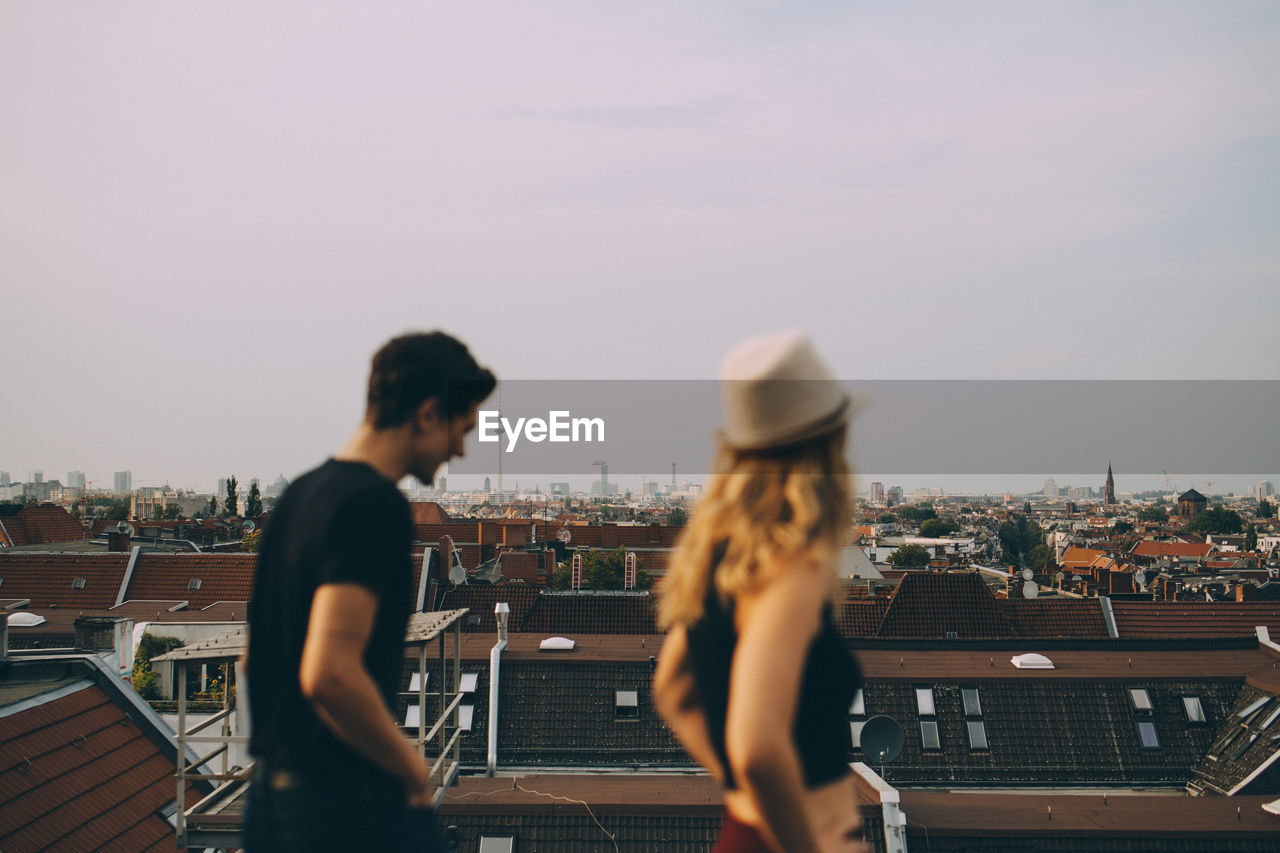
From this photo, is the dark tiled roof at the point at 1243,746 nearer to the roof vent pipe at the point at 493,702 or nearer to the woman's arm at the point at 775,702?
the roof vent pipe at the point at 493,702

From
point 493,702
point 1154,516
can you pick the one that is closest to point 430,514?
point 493,702

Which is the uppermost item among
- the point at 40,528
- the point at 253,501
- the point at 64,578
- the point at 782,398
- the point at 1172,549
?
the point at 782,398

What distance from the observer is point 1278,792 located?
15.0 metres

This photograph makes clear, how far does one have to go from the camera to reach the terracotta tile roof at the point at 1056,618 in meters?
26.1

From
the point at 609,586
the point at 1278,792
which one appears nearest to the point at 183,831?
the point at 1278,792

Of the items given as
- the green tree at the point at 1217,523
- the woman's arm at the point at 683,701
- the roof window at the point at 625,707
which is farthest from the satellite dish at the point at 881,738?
the green tree at the point at 1217,523

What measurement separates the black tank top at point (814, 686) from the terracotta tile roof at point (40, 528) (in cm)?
7686

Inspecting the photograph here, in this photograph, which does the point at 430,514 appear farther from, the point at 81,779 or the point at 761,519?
the point at 761,519

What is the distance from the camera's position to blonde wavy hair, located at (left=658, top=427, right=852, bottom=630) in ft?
5.56

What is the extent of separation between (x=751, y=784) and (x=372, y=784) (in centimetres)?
85

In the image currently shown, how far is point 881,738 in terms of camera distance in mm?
11812

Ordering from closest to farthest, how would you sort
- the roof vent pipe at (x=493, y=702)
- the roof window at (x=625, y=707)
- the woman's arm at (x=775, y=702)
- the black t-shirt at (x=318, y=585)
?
the woman's arm at (x=775, y=702) → the black t-shirt at (x=318, y=585) → the roof vent pipe at (x=493, y=702) → the roof window at (x=625, y=707)

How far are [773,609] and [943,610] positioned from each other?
90.4ft

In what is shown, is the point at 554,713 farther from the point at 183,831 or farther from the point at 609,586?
the point at 609,586
